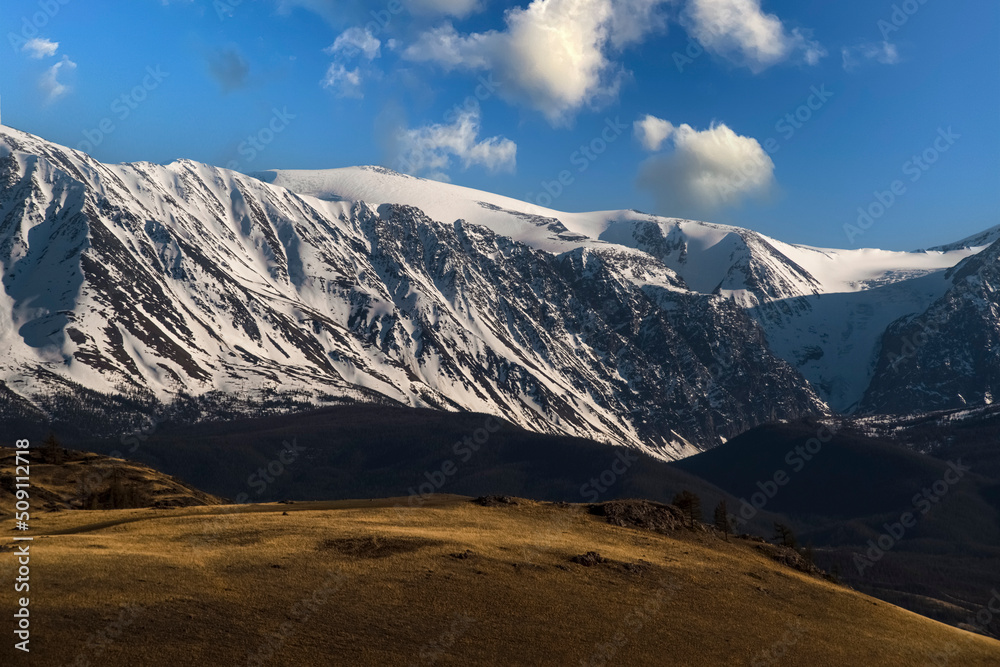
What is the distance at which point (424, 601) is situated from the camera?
70688 millimetres

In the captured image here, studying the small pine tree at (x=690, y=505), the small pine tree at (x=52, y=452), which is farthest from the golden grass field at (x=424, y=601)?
the small pine tree at (x=52, y=452)

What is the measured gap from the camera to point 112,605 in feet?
206

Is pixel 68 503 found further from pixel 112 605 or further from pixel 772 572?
pixel 772 572

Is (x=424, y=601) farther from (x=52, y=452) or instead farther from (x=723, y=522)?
(x=52, y=452)

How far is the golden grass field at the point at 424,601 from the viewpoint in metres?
61.7

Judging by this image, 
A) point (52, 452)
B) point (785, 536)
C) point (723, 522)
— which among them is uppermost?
point (723, 522)

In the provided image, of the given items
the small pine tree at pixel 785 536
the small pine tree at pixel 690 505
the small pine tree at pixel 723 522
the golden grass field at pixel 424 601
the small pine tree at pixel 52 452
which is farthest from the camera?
the small pine tree at pixel 52 452

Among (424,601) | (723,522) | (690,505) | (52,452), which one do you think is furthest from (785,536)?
(52,452)

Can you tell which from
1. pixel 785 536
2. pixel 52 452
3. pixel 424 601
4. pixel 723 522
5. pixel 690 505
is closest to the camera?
pixel 424 601

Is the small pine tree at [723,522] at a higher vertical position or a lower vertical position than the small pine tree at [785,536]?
higher

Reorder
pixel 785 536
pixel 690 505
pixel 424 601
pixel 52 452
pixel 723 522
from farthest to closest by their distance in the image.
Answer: pixel 52 452 → pixel 785 536 → pixel 690 505 → pixel 723 522 → pixel 424 601

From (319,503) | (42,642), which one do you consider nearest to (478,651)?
(42,642)

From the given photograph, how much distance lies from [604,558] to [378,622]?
2639 cm

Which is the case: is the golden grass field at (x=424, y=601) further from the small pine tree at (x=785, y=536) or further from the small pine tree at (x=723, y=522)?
the small pine tree at (x=785, y=536)
